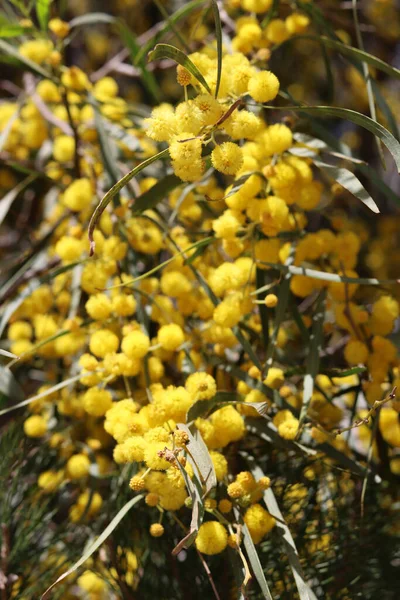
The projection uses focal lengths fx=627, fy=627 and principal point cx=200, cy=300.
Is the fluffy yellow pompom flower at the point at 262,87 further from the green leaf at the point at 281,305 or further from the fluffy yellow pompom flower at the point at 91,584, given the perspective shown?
the fluffy yellow pompom flower at the point at 91,584

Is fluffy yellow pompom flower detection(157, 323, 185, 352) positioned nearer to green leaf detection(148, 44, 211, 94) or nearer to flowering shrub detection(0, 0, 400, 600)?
flowering shrub detection(0, 0, 400, 600)

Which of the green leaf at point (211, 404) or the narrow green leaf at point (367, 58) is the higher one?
the narrow green leaf at point (367, 58)

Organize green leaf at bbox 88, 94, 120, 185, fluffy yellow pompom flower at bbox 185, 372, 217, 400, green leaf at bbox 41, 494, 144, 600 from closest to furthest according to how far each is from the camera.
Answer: green leaf at bbox 41, 494, 144, 600, fluffy yellow pompom flower at bbox 185, 372, 217, 400, green leaf at bbox 88, 94, 120, 185

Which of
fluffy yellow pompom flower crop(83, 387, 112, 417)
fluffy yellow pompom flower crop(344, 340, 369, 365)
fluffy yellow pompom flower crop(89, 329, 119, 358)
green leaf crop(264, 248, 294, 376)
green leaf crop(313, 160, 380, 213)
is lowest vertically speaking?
fluffy yellow pompom flower crop(344, 340, 369, 365)

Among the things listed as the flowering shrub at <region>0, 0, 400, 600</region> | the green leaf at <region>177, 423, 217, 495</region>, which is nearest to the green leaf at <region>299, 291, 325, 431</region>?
the flowering shrub at <region>0, 0, 400, 600</region>

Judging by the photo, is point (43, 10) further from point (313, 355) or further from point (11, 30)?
point (313, 355)

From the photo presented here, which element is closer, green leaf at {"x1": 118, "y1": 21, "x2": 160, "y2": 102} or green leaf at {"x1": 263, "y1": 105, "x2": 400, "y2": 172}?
green leaf at {"x1": 263, "y1": 105, "x2": 400, "y2": 172}

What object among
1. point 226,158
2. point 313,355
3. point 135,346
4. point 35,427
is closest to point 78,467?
point 35,427

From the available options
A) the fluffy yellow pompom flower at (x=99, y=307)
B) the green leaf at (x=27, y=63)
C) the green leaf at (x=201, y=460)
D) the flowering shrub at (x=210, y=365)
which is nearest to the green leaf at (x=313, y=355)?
the flowering shrub at (x=210, y=365)
